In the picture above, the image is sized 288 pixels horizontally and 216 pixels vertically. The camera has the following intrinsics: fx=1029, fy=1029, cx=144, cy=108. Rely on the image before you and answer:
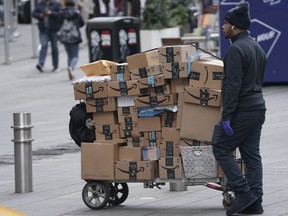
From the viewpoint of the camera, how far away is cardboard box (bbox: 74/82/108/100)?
9.68 metres

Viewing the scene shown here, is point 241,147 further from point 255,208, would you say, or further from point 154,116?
point 154,116

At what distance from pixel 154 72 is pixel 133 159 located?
837mm

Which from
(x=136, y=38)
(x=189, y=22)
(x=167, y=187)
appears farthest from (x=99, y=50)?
(x=167, y=187)

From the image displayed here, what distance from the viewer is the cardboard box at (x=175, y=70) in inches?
370

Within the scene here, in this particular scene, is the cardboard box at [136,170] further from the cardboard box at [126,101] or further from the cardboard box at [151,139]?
the cardboard box at [126,101]

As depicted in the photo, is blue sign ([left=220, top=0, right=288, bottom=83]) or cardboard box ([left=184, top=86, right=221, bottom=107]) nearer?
cardboard box ([left=184, top=86, right=221, bottom=107])

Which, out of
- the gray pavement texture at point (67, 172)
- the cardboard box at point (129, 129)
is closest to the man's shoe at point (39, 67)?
the gray pavement texture at point (67, 172)

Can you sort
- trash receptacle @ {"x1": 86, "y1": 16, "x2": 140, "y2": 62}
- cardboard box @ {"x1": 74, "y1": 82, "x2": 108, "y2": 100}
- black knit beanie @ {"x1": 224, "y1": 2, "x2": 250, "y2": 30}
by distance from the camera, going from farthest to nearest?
1. trash receptacle @ {"x1": 86, "y1": 16, "x2": 140, "y2": 62}
2. cardboard box @ {"x1": 74, "y1": 82, "x2": 108, "y2": 100}
3. black knit beanie @ {"x1": 224, "y1": 2, "x2": 250, "y2": 30}

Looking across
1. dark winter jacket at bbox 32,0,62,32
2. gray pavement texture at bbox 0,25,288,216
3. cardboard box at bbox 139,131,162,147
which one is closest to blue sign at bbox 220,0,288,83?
gray pavement texture at bbox 0,25,288,216

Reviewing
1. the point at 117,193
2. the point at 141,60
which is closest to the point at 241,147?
the point at 141,60

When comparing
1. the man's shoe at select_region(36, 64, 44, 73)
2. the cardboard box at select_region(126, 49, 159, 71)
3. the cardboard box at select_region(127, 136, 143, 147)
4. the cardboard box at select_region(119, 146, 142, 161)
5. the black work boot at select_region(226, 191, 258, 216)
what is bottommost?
the man's shoe at select_region(36, 64, 44, 73)

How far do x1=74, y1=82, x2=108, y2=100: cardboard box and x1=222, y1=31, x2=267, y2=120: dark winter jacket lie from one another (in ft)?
4.28

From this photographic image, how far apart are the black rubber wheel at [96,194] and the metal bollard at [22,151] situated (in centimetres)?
145

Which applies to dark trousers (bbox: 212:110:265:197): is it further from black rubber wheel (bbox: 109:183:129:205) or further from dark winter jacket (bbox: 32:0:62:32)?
dark winter jacket (bbox: 32:0:62:32)
